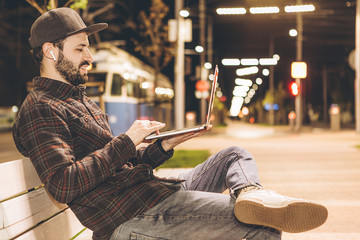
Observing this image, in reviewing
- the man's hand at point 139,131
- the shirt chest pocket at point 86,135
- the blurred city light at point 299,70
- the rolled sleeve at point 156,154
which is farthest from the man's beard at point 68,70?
the blurred city light at point 299,70

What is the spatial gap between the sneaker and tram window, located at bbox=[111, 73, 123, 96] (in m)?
15.4

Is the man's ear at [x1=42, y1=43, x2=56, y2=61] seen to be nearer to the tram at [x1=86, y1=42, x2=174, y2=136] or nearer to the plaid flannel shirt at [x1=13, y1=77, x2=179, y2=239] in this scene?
the plaid flannel shirt at [x1=13, y1=77, x2=179, y2=239]

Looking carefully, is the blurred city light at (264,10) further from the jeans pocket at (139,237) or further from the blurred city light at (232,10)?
the jeans pocket at (139,237)

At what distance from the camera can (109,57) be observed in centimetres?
1694

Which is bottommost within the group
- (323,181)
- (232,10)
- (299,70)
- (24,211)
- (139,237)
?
(323,181)

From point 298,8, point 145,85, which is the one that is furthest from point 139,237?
point 145,85

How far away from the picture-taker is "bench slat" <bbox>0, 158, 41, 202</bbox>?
7.94ft

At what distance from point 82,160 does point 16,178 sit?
0.51 meters

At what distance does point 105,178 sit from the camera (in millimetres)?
2314

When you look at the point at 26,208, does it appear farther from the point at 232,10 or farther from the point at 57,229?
the point at 232,10

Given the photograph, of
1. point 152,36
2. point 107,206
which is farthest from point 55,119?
point 152,36

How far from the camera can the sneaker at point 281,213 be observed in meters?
2.22

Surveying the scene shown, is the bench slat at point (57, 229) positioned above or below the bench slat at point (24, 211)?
below

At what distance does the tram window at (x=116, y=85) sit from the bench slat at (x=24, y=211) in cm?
1466
